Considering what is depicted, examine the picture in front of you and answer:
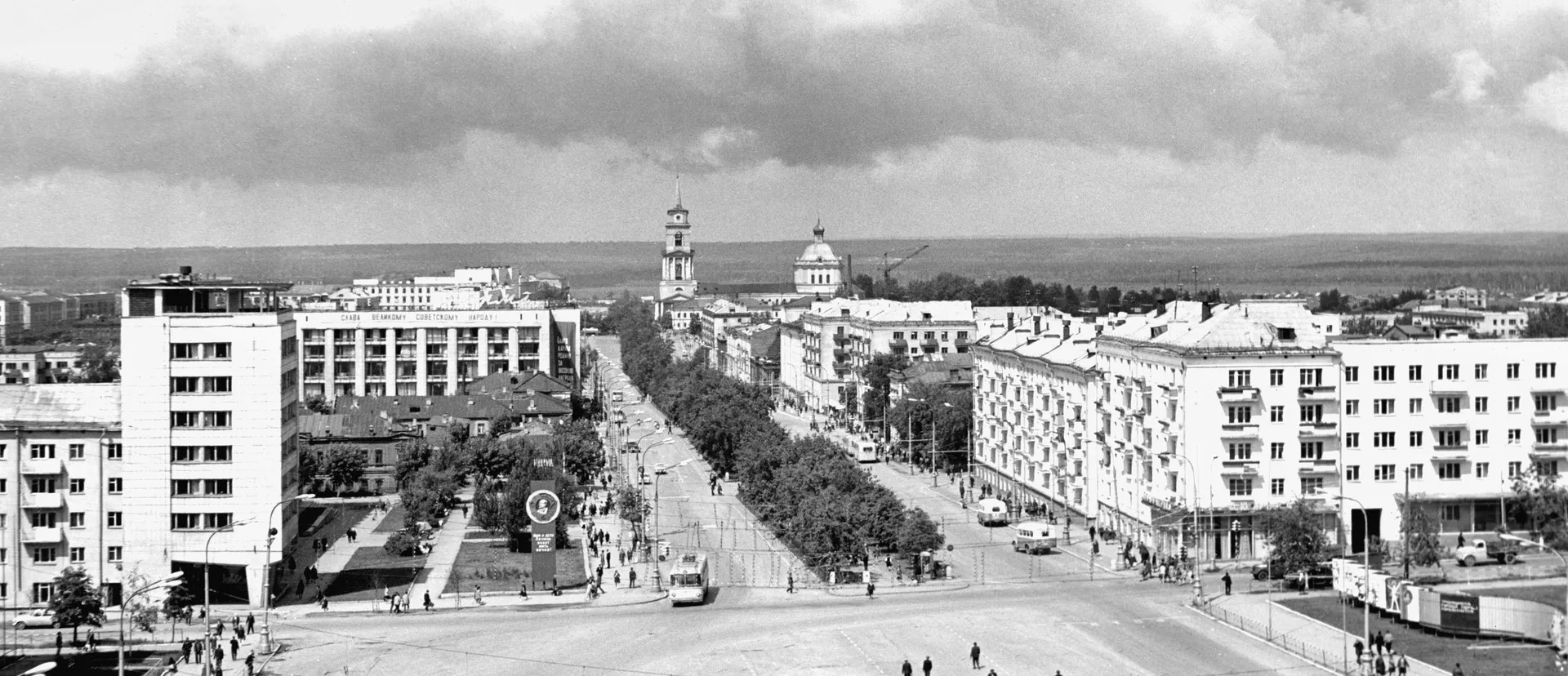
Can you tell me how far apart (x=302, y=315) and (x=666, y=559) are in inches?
3777

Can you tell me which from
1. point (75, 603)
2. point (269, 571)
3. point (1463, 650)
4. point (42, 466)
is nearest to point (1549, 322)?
Result: point (1463, 650)

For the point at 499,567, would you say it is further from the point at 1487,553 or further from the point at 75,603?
the point at 1487,553

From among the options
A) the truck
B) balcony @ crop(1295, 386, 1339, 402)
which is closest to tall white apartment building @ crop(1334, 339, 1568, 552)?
balcony @ crop(1295, 386, 1339, 402)

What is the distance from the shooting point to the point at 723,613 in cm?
6406

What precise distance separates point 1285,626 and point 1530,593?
419 inches

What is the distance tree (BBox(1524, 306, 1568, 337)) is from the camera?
245 ft

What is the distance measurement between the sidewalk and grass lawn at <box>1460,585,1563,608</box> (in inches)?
Answer: 194

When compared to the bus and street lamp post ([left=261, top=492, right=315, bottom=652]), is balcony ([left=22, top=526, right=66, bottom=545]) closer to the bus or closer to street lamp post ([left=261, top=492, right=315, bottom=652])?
street lamp post ([left=261, top=492, right=315, bottom=652])

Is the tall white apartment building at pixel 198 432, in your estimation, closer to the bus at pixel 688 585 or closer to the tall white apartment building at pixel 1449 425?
the bus at pixel 688 585

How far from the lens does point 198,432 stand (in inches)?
2628

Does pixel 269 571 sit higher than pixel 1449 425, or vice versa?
pixel 1449 425

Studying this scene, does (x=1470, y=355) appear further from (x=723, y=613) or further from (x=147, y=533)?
(x=147, y=533)

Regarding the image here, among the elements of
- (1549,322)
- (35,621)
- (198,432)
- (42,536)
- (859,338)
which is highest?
(859,338)

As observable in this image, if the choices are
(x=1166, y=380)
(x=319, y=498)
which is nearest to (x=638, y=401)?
(x=319, y=498)
